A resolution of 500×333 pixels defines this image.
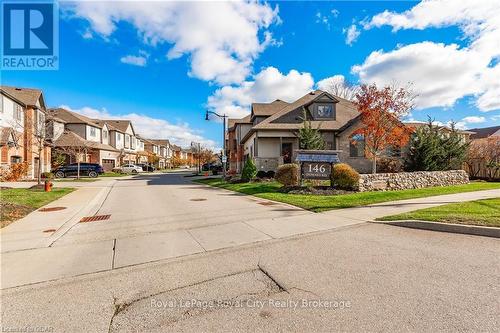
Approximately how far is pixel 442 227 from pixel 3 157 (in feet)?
109

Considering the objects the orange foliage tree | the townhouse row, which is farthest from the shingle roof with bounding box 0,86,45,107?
the orange foliage tree

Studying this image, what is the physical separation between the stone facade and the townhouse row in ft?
63.6

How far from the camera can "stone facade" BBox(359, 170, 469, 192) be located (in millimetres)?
14784

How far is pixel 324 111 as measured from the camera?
25.8m

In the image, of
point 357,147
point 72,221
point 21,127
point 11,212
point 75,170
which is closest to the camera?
point 72,221

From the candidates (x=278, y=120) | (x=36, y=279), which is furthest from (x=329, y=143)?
(x=36, y=279)

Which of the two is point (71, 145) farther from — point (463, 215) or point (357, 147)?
point (463, 215)

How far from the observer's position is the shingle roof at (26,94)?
29297 millimetres

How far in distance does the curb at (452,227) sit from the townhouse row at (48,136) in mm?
19087

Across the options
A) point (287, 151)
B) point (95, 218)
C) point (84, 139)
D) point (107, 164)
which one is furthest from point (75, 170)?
point (95, 218)

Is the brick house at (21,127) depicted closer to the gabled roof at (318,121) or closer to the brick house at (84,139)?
the brick house at (84,139)

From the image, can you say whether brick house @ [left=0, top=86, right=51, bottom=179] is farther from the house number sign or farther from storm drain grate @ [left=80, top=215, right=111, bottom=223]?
the house number sign

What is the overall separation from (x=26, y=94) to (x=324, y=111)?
33.7 meters

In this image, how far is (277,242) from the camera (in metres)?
6.23
